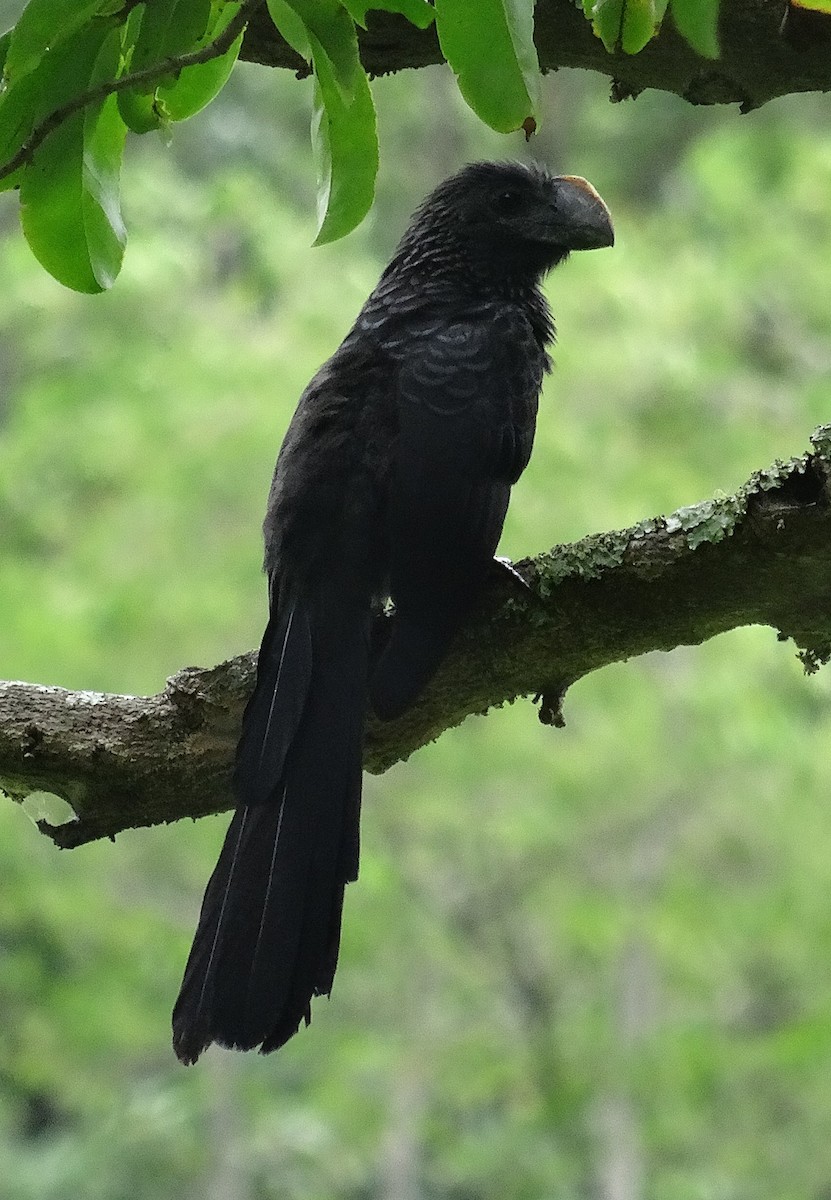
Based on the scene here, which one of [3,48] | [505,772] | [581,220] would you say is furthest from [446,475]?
[505,772]

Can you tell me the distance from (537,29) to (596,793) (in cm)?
386

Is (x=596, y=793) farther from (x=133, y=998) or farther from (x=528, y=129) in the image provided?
(x=528, y=129)

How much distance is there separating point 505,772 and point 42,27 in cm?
445

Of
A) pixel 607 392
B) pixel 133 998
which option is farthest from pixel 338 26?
pixel 133 998

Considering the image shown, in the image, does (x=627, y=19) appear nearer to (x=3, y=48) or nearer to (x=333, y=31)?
(x=333, y=31)

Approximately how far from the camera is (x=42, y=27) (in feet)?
3.51

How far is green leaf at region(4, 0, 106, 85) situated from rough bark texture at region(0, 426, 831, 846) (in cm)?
102

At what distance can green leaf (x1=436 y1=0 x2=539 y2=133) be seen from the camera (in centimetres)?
98

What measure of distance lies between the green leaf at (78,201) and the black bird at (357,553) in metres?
0.79

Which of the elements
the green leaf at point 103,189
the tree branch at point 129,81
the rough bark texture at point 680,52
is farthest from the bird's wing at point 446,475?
the tree branch at point 129,81

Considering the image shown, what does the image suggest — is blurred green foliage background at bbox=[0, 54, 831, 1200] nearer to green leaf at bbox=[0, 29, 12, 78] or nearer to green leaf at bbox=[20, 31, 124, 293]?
green leaf at bbox=[20, 31, 124, 293]

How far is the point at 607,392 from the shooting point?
5723mm

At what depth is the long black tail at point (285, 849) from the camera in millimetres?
1728

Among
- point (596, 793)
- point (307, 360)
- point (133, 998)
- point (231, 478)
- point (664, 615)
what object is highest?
point (307, 360)
